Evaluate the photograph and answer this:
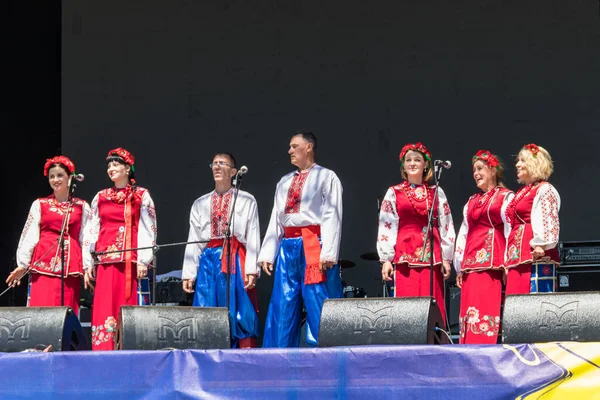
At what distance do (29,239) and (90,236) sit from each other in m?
0.42

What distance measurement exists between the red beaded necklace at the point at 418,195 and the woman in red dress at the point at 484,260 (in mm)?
288

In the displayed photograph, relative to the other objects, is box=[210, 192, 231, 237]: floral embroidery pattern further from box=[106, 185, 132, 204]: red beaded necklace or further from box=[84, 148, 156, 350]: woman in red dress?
box=[106, 185, 132, 204]: red beaded necklace

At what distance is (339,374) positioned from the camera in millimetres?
4059

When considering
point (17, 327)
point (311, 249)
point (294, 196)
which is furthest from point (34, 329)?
point (294, 196)

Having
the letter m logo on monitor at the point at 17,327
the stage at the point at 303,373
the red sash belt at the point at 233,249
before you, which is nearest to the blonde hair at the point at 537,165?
the red sash belt at the point at 233,249

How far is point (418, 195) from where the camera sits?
6375 millimetres

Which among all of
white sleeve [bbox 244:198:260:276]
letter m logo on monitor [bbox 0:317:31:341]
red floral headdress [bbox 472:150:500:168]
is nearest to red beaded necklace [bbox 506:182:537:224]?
red floral headdress [bbox 472:150:500:168]

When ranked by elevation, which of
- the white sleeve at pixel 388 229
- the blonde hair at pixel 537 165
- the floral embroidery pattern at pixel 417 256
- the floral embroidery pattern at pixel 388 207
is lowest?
the floral embroidery pattern at pixel 417 256

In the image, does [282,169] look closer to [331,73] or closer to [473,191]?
[331,73]

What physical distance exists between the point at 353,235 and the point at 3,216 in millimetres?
2909

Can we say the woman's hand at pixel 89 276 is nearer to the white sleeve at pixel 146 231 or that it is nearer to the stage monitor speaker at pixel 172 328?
the white sleeve at pixel 146 231

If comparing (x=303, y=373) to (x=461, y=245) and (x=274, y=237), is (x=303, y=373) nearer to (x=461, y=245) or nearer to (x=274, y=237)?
(x=274, y=237)

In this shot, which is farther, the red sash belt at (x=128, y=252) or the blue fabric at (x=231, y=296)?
the blue fabric at (x=231, y=296)

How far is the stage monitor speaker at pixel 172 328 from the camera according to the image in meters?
4.67
